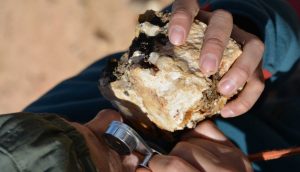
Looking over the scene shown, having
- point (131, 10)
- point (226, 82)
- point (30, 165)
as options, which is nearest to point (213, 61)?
point (226, 82)

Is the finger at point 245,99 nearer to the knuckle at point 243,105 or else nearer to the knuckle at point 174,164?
the knuckle at point 243,105

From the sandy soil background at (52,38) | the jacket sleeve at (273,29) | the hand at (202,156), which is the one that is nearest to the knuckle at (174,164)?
the hand at (202,156)

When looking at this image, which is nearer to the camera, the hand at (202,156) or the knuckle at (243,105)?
the hand at (202,156)

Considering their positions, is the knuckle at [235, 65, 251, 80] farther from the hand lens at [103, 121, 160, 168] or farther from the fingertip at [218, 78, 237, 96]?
the hand lens at [103, 121, 160, 168]

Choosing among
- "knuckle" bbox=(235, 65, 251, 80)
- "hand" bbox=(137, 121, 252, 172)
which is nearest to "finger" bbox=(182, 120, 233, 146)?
"hand" bbox=(137, 121, 252, 172)

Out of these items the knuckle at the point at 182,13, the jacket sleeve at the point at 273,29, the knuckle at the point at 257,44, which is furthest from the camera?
the jacket sleeve at the point at 273,29
